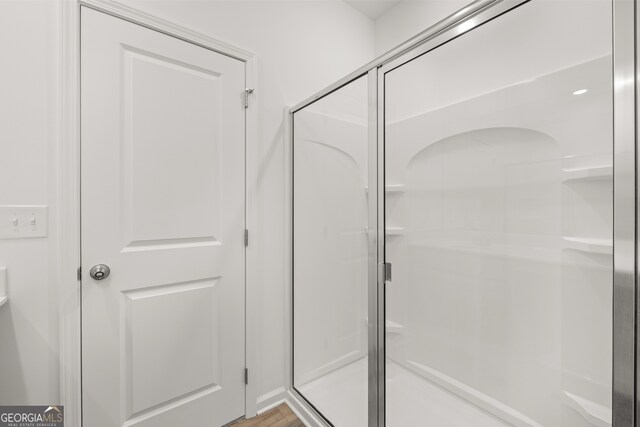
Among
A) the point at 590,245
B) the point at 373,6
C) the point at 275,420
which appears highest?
the point at 373,6

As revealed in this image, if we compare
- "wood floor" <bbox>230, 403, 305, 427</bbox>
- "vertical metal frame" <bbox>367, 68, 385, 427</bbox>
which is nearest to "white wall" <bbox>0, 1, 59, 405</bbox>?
"wood floor" <bbox>230, 403, 305, 427</bbox>

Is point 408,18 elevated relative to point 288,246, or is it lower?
elevated

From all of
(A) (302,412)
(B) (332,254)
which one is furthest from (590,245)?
(A) (302,412)

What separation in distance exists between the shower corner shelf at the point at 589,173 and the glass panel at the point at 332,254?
73 centimetres

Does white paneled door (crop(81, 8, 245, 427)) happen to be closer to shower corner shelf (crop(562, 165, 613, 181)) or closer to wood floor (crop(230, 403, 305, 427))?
wood floor (crop(230, 403, 305, 427))

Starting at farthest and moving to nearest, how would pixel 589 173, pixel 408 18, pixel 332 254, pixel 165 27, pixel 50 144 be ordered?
pixel 408 18, pixel 332 254, pixel 165 27, pixel 50 144, pixel 589 173

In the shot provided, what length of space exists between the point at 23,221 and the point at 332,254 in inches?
52.0

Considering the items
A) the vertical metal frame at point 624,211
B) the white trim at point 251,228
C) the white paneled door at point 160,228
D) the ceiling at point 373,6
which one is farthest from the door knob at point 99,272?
the ceiling at point 373,6

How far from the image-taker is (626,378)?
71 centimetres

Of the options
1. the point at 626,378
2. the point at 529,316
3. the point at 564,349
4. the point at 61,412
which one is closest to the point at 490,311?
the point at 529,316

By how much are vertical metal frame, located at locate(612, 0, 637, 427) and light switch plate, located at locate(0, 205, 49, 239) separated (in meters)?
1.87

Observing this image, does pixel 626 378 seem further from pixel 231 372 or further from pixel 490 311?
pixel 231 372

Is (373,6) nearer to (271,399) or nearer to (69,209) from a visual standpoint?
(69,209)

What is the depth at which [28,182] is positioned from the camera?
1.17m
